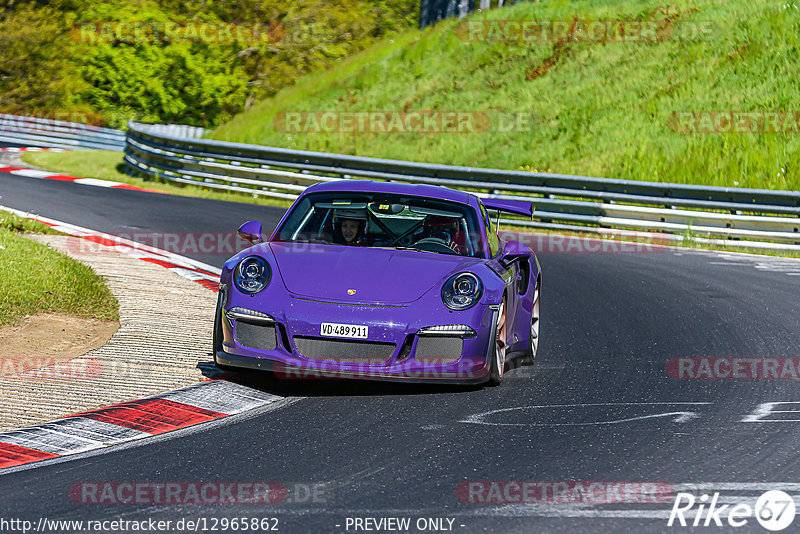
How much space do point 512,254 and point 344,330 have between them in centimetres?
169

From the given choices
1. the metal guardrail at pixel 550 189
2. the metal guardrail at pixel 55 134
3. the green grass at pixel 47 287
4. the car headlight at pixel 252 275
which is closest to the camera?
the car headlight at pixel 252 275

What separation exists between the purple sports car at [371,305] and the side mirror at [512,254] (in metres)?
0.01

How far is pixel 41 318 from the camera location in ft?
27.7

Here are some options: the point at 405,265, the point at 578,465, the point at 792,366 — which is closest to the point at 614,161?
the point at 792,366

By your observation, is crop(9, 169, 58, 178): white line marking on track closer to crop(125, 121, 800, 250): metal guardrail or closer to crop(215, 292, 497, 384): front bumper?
crop(125, 121, 800, 250): metal guardrail

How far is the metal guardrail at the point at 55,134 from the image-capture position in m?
35.4

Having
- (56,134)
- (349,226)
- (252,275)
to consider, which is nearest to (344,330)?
(252,275)

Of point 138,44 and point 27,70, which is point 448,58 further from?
point 27,70

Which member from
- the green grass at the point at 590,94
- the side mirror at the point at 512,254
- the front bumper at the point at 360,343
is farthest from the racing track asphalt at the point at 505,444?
the green grass at the point at 590,94

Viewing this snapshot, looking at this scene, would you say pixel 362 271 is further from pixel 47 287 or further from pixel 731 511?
pixel 47 287

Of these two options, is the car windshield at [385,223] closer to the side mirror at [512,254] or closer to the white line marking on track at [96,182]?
the side mirror at [512,254]

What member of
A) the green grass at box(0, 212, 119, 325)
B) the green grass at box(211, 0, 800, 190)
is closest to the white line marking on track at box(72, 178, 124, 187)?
the green grass at box(211, 0, 800, 190)

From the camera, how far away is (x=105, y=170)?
25.1 meters

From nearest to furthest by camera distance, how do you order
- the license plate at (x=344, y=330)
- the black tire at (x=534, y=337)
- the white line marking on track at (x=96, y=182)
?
the license plate at (x=344, y=330), the black tire at (x=534, y=337), the white line marking on track at (x=96, y=182)
